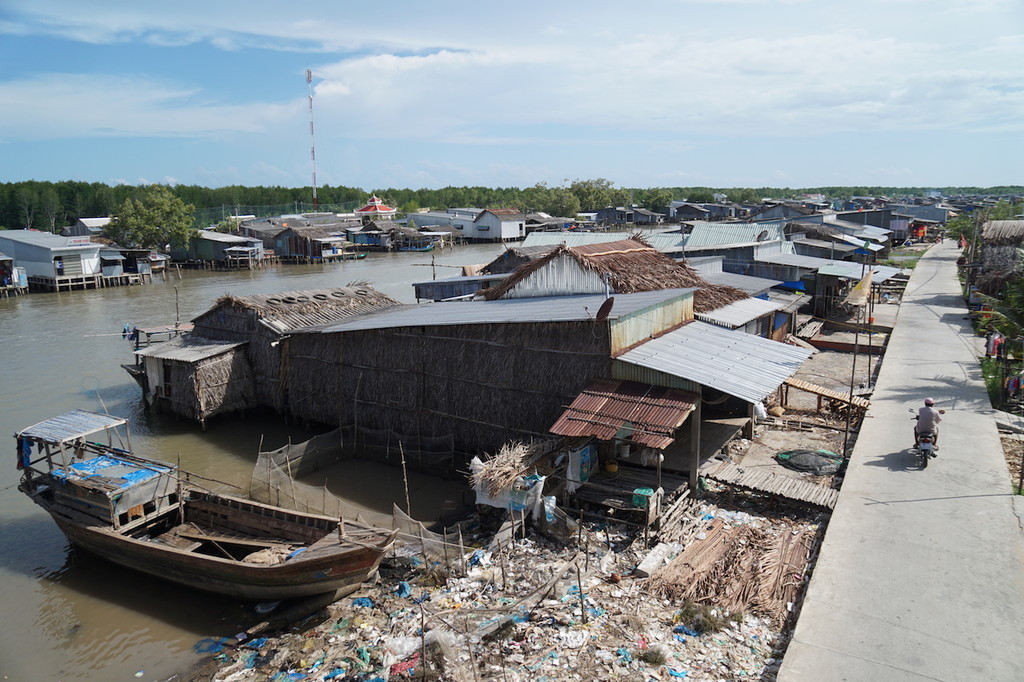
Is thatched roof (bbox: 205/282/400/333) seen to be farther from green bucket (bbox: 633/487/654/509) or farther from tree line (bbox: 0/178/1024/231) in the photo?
tree line (bbox: 0/178/1024/231)

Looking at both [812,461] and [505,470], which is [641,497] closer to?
[505,470]

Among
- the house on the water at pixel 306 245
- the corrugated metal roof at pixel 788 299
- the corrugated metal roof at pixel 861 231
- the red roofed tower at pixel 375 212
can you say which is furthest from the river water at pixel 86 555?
the red roofed tower at pixel 375 212

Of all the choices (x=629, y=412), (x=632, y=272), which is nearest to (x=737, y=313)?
(x=632, y=272)

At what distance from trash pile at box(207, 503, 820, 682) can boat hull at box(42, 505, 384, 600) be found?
1.63 ft

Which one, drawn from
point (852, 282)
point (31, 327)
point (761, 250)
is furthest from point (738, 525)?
point (31, 327)

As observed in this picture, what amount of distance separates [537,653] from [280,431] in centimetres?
1196

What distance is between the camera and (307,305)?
19.3 meters

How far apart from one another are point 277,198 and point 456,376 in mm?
95924

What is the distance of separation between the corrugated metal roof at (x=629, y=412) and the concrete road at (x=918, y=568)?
2.73m

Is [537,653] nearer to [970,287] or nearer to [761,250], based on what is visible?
[761,250]

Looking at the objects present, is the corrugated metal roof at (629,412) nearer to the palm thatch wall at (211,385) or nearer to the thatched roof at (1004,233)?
the palm thatch wall at (211,385)

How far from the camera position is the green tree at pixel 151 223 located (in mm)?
48875

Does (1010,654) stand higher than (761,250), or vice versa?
(761,250)

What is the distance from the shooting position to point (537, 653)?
7910mm
